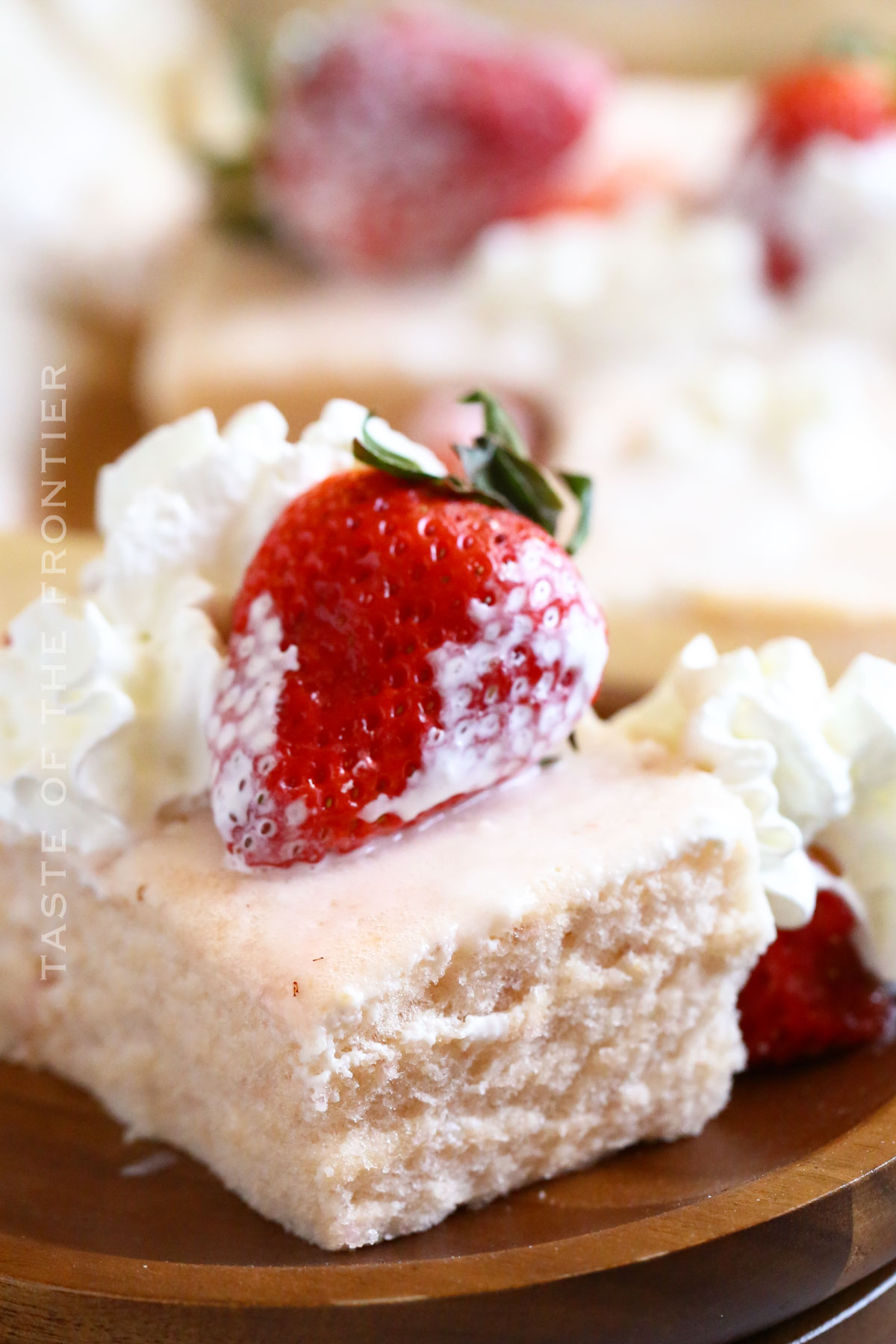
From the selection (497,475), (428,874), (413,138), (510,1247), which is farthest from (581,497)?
(413,138)

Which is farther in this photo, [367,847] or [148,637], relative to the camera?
[148,637]

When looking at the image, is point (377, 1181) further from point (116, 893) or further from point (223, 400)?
point (223, 400)

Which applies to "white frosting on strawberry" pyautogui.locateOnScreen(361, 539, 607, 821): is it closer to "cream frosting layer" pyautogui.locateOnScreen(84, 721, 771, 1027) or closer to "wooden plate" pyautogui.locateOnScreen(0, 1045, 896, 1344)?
"cream frosting layer" pyautogui.locateOnScreen(84, 721, 771, 1027)

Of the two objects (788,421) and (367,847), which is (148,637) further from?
(788,421)

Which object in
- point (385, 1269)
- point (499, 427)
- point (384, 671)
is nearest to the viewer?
point (385, 1269)

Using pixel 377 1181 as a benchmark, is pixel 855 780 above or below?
above

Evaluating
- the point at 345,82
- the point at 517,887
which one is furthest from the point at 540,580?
the point at 345,82

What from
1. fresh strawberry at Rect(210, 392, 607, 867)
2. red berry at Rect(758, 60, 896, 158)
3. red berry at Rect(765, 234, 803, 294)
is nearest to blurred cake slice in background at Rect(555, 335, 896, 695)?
red berry at Rect(765, 234, 803, 294)

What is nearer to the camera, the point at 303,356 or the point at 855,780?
the point at 855,780
